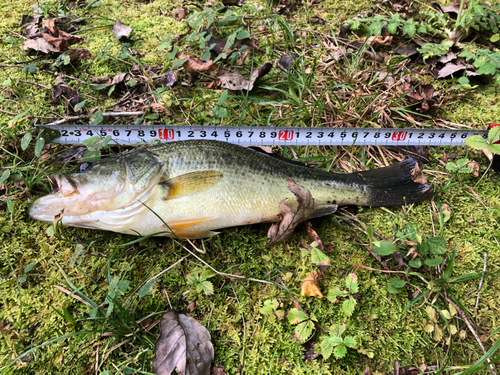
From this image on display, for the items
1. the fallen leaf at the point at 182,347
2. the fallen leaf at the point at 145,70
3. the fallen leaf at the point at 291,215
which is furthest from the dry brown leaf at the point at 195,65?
the fallen leaf at the point at 182,347

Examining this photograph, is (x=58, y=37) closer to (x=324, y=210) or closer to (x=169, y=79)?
(x=169, y=79)

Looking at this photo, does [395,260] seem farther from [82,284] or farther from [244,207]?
[82,284]

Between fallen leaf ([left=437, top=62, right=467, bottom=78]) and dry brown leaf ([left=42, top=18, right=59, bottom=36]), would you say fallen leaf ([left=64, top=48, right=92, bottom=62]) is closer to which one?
dry brown leaf ([left=42, top=18, right=59, bottom=36])

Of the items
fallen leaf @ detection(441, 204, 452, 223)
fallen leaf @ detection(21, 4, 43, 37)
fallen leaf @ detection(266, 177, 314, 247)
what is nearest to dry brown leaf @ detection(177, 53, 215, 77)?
fallen leaf @ detection(266, 177, 314, 247)

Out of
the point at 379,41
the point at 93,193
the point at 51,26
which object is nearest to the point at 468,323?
the point at 93,193

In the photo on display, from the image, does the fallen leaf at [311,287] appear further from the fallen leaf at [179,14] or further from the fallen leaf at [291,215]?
the fallen leaf at [179,14]
